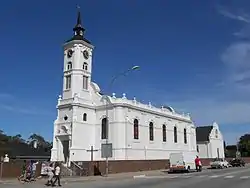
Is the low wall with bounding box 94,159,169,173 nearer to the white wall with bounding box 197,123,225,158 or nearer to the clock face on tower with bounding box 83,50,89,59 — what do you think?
the clock face on tower with bounding box 83,50,89,59

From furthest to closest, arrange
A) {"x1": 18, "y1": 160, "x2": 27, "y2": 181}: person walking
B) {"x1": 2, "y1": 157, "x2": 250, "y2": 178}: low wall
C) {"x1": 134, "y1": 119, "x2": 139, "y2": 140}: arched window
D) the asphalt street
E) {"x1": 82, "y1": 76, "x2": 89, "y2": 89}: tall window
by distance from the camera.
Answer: {"x1": 82, "y1": 76, "x2": 89, "y2": 89}: tall window
{"x1": 134, "y1": 119, "x2": 139, "y2": 140}: arched window
{"x1": 2, "y1": 157, "x2": 250, "y2": 178}: low wall
{"x1": 18, "y1": 160, "x2": 27, "y2": 181}: person walking
the asphalt street

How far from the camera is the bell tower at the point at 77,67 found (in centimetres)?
5556

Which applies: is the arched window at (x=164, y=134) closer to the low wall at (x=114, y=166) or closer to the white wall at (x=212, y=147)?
the low wall at (x=114, y=166)

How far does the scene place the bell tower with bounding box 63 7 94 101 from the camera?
55.6 m

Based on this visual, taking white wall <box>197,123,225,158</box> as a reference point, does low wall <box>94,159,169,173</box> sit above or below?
below

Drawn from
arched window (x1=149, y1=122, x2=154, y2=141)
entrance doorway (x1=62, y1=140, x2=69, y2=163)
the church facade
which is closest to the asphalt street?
the church facade

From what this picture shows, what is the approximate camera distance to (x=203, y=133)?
90.6m

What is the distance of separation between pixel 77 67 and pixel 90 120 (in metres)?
8.87

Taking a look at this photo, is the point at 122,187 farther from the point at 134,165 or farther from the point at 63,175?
the point at 134,165

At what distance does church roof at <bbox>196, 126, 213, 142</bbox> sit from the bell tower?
139 ft

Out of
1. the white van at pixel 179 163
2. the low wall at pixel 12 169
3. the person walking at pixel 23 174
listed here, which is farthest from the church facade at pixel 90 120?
the person walking at pixel 23 174

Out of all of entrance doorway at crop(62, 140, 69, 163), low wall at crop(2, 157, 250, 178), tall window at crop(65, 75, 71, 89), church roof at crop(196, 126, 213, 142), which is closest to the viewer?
low wall at crop(2, 157, 250, 178)

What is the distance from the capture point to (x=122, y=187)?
21844 millimetres

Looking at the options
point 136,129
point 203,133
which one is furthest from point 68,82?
point 203,133
